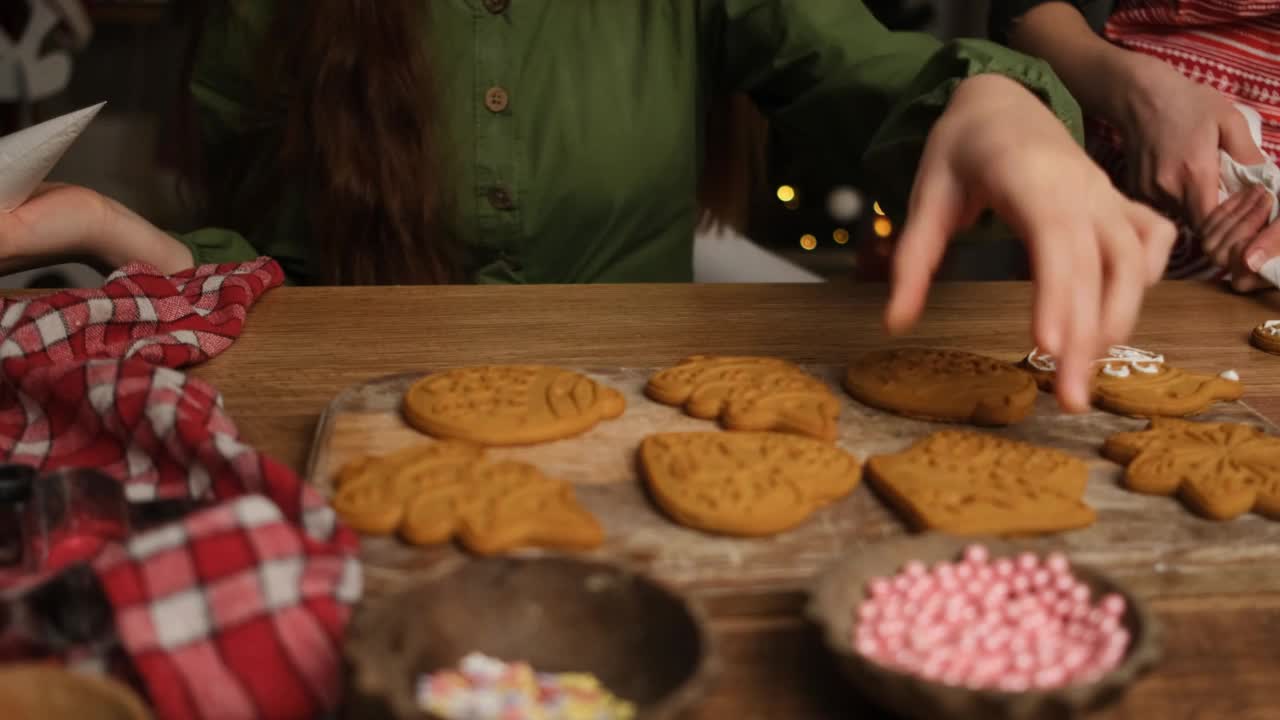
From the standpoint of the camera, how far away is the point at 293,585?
2.01 feet

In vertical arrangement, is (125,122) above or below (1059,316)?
below

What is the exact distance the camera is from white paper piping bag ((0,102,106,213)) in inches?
42.7

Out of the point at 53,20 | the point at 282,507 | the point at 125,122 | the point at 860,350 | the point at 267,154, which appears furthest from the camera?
the point at 125,122

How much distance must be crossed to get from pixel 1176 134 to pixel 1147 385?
0.58m

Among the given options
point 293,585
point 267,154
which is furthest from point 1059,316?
point 267,154

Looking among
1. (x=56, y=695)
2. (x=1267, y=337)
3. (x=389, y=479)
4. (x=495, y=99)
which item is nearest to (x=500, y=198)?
(x=495, y=99)

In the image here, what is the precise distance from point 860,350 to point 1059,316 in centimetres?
37

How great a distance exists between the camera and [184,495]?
0.79 m

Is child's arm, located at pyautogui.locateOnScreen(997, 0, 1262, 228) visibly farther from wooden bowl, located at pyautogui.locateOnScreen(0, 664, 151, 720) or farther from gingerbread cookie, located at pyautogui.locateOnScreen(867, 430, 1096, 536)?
wooden bowl, located at pyautogui.locateOnScreen(0, 664, 151, 720)

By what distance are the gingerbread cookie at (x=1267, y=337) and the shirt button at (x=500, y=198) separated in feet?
2.95

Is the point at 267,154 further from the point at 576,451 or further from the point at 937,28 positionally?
the point at 937,28

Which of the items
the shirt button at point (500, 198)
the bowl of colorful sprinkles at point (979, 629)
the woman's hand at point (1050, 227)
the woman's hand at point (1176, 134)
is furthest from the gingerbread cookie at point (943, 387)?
the shirt button at point (500, 198)

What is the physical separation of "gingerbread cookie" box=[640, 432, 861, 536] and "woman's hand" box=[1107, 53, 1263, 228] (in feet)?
2.66

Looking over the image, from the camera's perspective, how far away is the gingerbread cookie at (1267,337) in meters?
1.18
